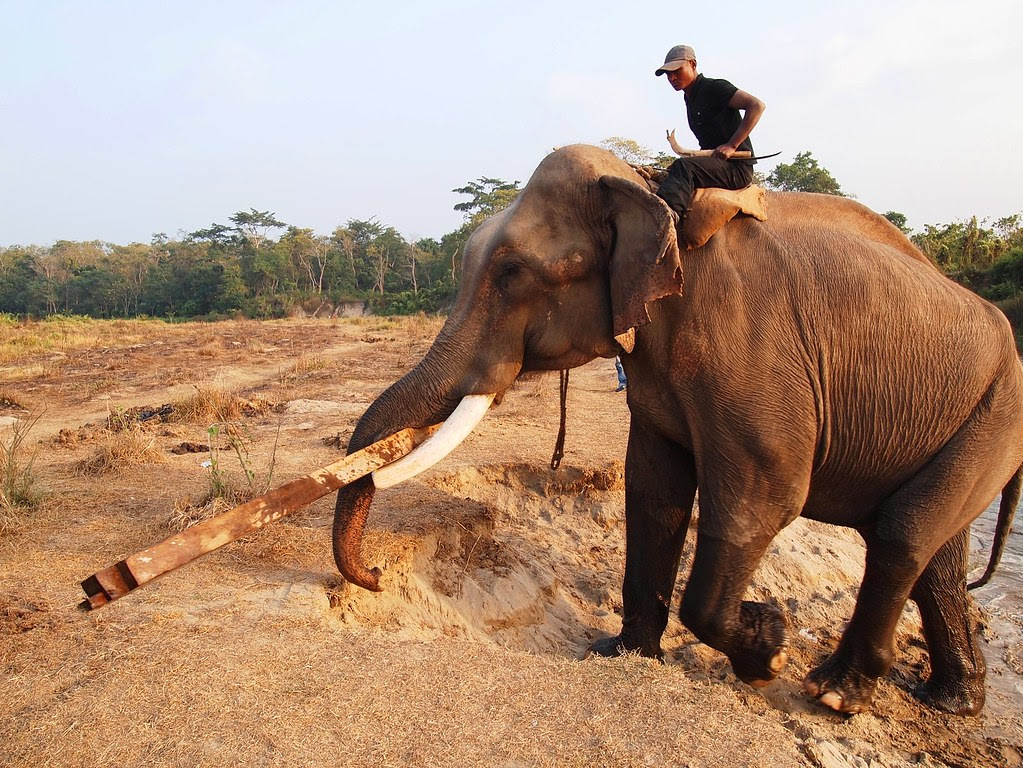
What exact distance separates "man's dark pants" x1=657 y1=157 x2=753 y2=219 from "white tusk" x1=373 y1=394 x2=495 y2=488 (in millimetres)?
1291

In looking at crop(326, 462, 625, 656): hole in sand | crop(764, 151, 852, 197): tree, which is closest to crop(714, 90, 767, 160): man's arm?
crop(326, 462, 625, 656): hole in sand

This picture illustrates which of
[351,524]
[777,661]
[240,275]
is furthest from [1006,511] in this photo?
[240,275]

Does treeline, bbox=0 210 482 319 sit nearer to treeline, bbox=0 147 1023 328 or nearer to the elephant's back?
treeline, bbox=0 147 1023 328

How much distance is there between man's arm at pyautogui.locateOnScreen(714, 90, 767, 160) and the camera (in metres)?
3.51

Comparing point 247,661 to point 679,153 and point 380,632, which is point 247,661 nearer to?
point 380,632

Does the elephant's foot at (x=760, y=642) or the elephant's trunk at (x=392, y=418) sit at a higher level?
the elephant's trunk at (x=392, y=418)

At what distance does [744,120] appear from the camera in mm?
3590

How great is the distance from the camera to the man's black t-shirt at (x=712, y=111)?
3826 millimetres

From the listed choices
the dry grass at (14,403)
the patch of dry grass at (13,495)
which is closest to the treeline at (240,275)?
the dry grass at (14,403)

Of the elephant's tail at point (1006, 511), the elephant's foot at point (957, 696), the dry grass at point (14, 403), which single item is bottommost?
the elephant's foot at point (957, 696)

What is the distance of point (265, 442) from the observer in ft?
26.2

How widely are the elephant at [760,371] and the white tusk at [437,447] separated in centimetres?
4

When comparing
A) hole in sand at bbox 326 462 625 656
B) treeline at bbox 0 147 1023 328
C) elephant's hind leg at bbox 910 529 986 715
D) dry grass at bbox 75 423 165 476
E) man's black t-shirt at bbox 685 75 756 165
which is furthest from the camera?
treeline at bbox 0 147 1023 328

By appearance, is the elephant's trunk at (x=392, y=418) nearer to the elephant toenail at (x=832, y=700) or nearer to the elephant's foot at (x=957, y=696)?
the elephant toenail at (x=832, y=700)
